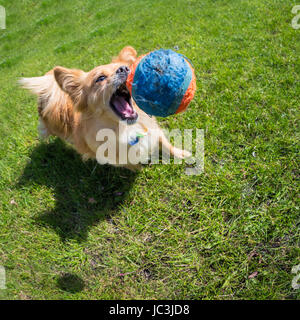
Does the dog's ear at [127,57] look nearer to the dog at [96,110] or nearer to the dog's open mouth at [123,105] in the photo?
the dog at [96,110]

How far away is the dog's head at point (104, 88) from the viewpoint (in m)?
2.58

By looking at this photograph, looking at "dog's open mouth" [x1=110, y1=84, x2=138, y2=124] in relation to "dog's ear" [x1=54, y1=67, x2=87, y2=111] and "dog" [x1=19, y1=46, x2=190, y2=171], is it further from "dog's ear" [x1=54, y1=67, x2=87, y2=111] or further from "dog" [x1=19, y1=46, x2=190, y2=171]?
"dog's ear" [x1=54, y1=67, x2=87, y2=111]

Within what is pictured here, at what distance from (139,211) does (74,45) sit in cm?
591

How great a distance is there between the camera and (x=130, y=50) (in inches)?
118

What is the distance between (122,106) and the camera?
280cm

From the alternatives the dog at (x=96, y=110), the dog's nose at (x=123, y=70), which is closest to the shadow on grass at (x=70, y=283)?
the dog at (x=96, y=110)

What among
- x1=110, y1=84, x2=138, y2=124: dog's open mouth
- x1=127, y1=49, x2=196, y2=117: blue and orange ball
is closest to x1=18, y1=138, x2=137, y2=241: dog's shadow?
x1=110, y1=84, x2=138, y2=124: dog's open mouth

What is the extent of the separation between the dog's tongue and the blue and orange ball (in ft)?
1.98

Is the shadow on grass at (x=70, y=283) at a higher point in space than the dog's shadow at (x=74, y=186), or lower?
lower

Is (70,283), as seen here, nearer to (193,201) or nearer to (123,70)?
(193,201)

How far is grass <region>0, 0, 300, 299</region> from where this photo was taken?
107 inches

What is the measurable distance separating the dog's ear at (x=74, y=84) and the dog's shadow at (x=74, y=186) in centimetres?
121

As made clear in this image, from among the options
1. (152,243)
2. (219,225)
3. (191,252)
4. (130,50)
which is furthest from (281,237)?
(130,50)
